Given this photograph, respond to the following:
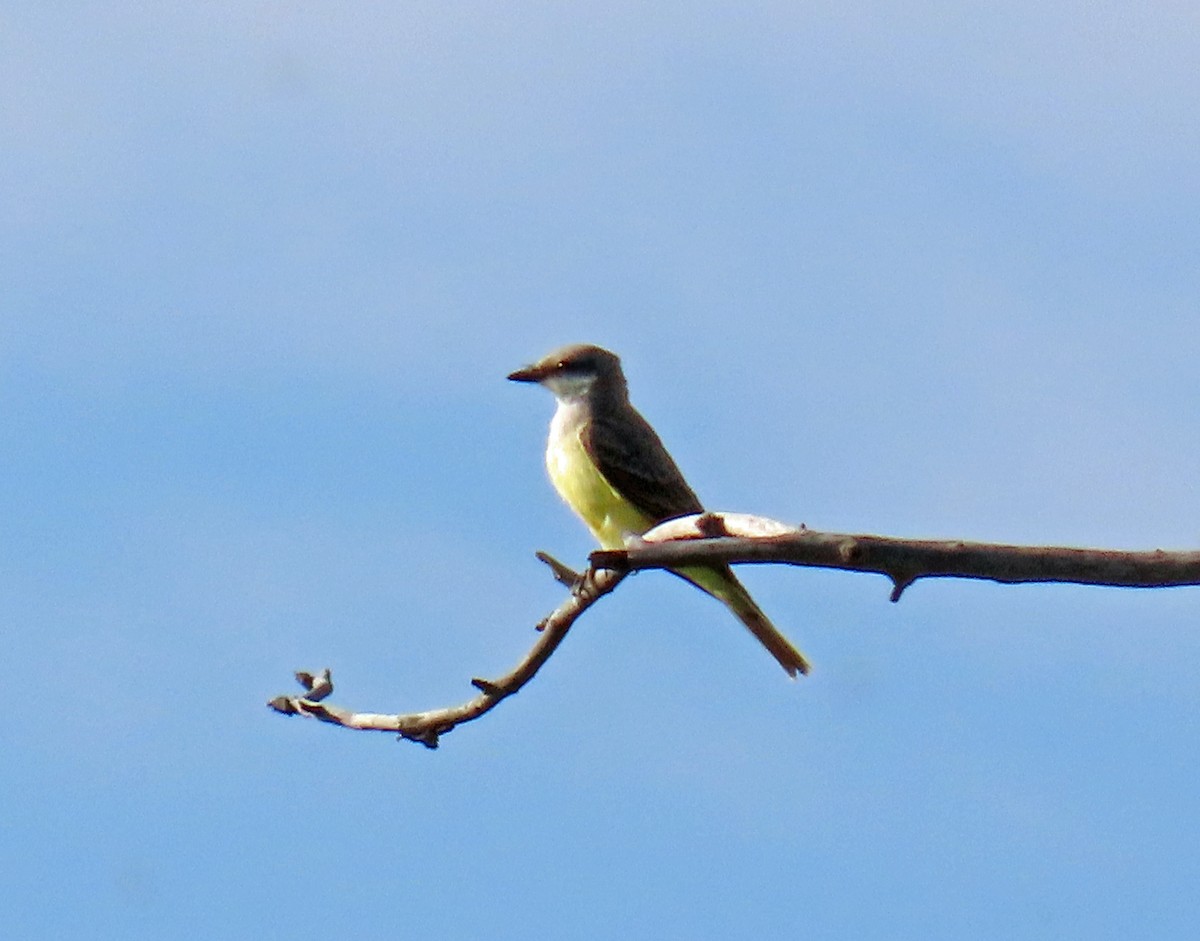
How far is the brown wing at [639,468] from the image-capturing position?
41.6 feet

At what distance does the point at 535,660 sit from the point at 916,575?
2.32 metres

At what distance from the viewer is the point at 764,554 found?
242 inches

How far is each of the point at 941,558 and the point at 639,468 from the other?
692 cm

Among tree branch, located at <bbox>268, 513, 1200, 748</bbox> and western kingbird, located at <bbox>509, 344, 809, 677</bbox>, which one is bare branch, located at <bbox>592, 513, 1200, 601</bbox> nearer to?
tree branch, located at <bbox>268, 513, 1200, 748</bbox>

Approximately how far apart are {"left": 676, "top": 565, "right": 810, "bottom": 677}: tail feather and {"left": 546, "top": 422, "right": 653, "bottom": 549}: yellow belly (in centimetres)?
74

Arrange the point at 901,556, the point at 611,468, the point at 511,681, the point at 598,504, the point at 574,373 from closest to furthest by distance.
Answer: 1. the point at 901,556
2. the point at 511,681
3. the point at 598,504
4. the point at 611,468
5. the point at 574,373

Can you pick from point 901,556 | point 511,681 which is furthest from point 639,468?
point 901,556

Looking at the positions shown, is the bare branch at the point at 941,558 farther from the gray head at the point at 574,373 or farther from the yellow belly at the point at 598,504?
the gray head at the point at 574,373

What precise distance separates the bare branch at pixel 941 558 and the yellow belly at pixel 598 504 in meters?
6.30

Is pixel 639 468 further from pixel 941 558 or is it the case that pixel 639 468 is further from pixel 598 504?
pixel 941 558

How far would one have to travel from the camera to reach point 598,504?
41.5 ft

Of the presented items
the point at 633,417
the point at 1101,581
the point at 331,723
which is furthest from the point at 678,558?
the point at 633,417

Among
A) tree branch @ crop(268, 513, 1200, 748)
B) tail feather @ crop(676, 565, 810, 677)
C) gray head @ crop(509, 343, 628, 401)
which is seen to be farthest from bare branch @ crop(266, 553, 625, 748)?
gray head @ crop(509, 343, 628, 401)

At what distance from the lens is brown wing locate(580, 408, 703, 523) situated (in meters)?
12.7
